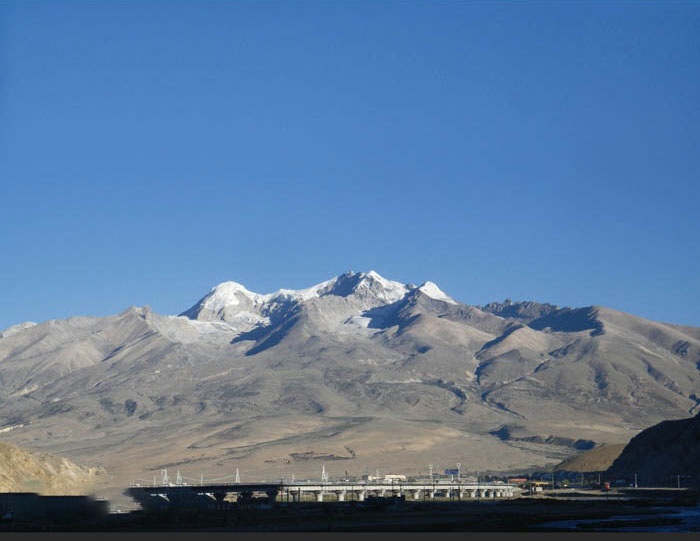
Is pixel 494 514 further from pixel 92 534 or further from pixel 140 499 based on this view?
pixel 92 534

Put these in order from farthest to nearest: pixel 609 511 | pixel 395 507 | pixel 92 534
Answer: pixel 395 507 < pixel 609 511 < pixel 92 534

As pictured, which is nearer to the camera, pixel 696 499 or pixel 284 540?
pixel 284 540

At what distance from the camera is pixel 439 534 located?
10781 centimetres

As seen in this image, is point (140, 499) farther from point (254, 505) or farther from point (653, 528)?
point (653, 528)

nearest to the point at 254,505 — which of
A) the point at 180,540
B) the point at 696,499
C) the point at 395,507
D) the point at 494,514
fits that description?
the point at 395,507

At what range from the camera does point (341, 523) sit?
5157 inches

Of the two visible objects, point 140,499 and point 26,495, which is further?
point 140,499

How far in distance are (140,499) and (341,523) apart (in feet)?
138

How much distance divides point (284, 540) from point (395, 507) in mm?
83028

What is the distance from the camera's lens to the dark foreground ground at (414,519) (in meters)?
119

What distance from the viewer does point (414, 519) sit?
463 ft

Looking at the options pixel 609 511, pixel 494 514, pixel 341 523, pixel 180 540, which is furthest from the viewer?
pixel 609 511

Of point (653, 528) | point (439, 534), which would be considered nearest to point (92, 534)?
point (439, 534)

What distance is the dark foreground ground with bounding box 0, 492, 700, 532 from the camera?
391 ft
